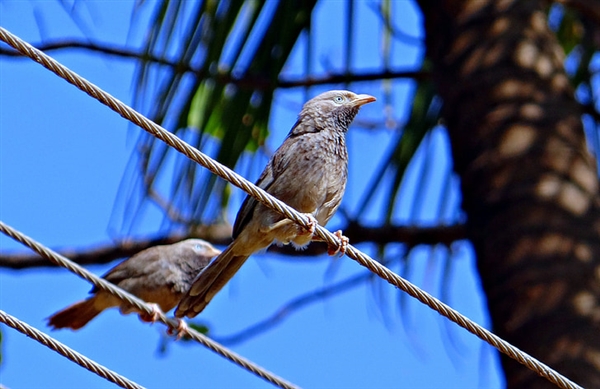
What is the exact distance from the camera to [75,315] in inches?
308

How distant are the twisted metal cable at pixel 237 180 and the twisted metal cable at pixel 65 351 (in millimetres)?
790

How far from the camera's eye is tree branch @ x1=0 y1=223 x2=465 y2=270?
6.84m

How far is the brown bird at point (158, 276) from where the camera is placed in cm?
759

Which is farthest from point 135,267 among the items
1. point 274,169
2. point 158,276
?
point 274,169

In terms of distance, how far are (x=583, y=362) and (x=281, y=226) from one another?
5.24ft

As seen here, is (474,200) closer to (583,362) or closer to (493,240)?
(493,240)

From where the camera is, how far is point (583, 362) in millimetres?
5328

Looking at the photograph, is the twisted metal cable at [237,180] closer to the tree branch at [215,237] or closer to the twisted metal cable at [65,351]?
the twisted metal cable at [65,351]

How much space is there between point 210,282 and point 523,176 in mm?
1758

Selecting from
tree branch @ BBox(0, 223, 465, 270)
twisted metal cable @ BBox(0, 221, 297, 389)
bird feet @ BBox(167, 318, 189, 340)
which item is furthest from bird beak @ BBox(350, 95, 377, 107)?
twisted metal cable @ BBox(0, 221, 297, 389)

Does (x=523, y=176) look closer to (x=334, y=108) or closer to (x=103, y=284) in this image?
(x=334, y=108)

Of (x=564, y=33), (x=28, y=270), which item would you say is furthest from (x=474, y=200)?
(x=28, y=270)

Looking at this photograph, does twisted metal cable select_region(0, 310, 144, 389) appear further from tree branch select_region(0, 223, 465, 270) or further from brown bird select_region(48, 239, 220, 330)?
brown bird select_region(48, 239, 220, 330)

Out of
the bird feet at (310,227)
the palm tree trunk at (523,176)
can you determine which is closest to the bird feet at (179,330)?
the bird feet at (310,227)
